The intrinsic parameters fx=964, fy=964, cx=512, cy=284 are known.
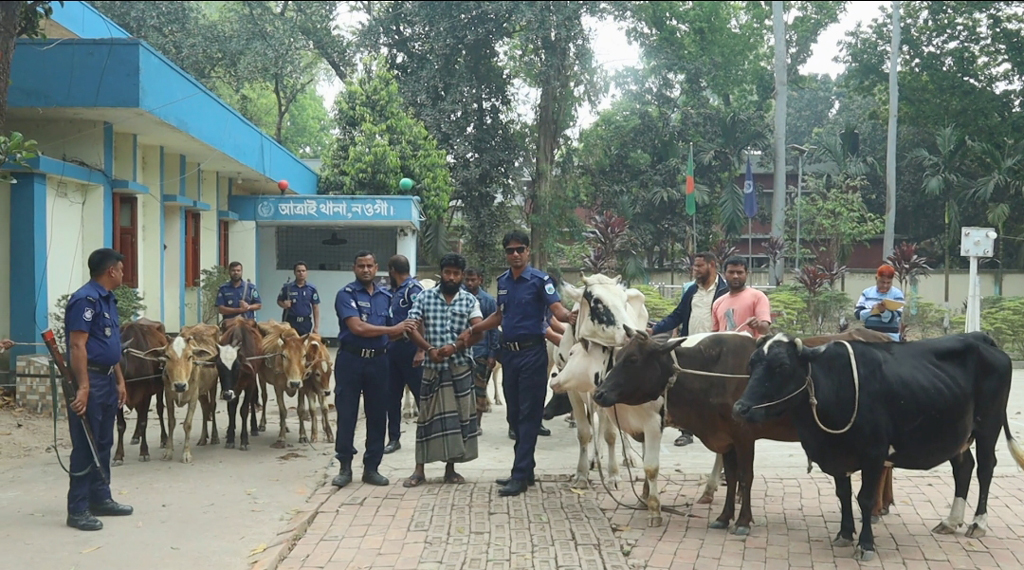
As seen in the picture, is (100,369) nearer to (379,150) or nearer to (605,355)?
(605,355)

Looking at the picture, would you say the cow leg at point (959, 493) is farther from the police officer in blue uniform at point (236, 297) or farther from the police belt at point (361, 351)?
the police officer in blue uniform at point (236, 297)

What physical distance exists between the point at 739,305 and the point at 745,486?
222 centimetres

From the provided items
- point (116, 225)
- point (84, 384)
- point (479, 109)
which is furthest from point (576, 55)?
point (84, 384)

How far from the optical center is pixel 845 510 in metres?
6.20

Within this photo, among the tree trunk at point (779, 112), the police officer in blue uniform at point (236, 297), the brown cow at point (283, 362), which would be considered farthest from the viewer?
the tree trunk at point (779, 112)

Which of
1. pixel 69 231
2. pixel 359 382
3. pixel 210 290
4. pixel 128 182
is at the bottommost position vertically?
pixel 359 382

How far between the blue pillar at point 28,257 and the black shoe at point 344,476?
19.2 ft

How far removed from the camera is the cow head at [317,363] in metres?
10.2

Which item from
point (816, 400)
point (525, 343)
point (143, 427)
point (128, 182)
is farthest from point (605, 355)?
point (128, 182)

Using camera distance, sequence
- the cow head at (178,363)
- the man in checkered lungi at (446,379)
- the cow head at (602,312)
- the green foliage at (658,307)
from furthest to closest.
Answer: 1. the green foliage at (658,307)
2. the cow head at (178,363)
3. the man in checkered lungi at (446,379)
4. the cow head at (602,312)

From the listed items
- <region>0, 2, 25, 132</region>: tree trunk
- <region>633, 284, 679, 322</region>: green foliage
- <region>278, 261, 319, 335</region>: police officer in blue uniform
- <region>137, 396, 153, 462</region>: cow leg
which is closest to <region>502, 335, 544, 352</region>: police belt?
<region>137, 396, 153, 462</region>: cow leg

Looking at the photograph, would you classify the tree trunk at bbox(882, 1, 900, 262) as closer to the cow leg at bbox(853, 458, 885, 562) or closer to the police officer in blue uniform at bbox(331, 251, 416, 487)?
the police officer in blue uniform at bbox(331, 251, 416, 487)

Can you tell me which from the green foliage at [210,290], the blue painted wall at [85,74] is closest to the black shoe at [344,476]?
the blue painted wall at [85,74]

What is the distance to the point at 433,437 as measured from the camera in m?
7.96
